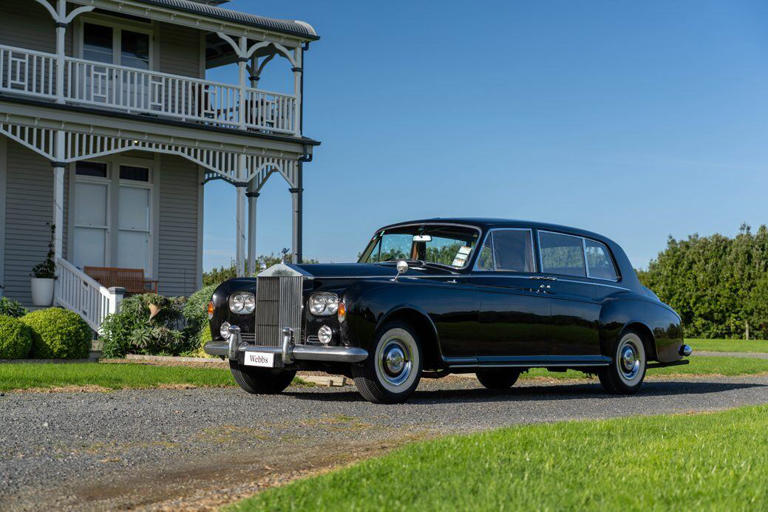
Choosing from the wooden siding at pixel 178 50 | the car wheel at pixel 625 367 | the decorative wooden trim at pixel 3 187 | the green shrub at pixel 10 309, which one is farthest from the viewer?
the wooden siding at pixel 178 50

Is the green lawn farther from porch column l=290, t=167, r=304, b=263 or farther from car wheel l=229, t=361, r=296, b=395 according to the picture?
porch column l=290, t=167, r=304, b=263

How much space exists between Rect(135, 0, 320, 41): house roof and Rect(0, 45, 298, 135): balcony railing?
1496 millimetres

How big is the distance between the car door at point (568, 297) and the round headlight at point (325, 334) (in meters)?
2.99

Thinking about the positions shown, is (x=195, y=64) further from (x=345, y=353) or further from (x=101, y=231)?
(x=345, y=353)

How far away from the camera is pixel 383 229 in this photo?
11.1 m

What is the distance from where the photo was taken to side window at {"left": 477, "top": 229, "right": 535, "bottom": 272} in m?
10.3

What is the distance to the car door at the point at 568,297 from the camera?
1087 cm

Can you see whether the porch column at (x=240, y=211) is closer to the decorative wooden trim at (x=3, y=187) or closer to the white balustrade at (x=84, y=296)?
the white balustrade at (x=84, y=296)

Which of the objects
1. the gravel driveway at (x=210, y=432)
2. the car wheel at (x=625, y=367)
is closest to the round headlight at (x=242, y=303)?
the gravel driveway at (x=210, y=432)

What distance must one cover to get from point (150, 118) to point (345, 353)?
42.7 feet

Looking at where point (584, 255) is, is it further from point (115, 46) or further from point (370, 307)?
point (115, 46)

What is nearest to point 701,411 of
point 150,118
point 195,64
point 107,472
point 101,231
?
point 107,472

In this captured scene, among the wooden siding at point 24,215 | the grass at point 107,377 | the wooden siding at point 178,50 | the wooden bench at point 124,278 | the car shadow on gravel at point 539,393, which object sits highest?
the wooden siding at point 178,50

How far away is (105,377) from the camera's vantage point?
36.8 feet
